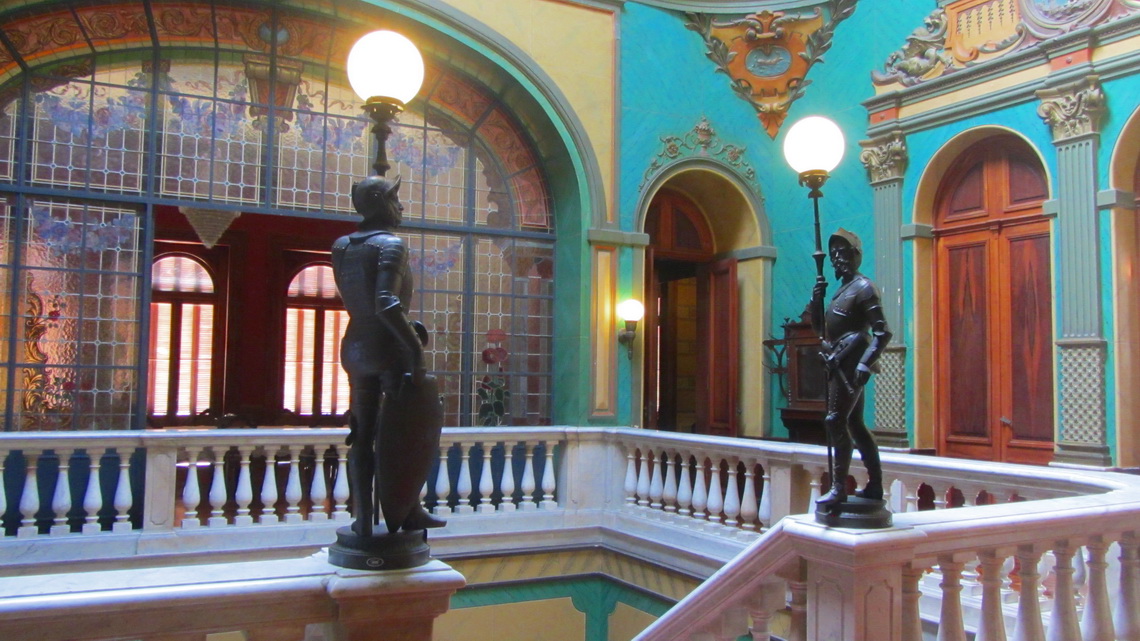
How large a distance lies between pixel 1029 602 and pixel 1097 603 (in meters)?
0.36

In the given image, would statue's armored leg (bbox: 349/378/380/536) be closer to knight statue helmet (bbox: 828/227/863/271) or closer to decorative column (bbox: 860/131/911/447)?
knight statue helmet (bbox: 828/227/863/271)

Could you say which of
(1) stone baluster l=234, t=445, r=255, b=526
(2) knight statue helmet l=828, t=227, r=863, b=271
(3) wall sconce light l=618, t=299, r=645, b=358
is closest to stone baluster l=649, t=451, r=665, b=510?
(3) wall sconce light l=618, t=299, r=645, b=358

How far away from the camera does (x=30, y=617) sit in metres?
2.32

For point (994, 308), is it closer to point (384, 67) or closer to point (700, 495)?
point (700, 495)

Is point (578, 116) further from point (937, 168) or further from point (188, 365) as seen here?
point (188, 365)


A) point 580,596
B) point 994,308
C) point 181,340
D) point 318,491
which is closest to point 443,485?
point 318,491

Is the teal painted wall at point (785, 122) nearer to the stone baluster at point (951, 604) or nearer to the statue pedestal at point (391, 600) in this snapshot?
the stone baluster at point (951, 604)

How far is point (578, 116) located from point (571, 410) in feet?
10.6

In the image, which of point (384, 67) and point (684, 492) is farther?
point (684, 492)

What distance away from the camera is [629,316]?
998 centimetres

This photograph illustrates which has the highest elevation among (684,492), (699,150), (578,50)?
(578,50)

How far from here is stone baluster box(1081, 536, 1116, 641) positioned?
3.16m

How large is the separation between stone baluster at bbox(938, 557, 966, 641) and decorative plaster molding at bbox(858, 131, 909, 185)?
287 inches

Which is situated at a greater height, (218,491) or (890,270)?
(890,270)
